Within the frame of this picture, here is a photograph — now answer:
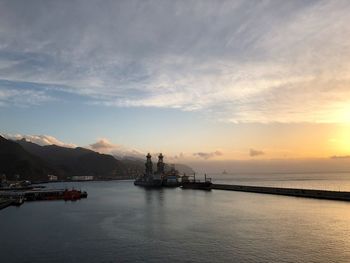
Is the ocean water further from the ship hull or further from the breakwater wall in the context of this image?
the ship hull

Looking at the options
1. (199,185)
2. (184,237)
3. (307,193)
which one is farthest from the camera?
(199,185)

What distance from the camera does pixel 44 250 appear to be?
43906mm

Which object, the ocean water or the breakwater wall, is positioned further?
the breakwater wall

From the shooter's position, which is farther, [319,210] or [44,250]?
[319,210]

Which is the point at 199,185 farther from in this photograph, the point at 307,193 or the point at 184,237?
the point at 184,237

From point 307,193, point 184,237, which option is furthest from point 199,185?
point 184,237

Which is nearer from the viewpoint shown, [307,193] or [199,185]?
[307,193]

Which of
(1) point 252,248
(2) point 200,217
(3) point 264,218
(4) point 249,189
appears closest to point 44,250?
(1) point 252,248

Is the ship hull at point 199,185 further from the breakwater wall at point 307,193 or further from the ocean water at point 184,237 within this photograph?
the ocean water at point 184,237

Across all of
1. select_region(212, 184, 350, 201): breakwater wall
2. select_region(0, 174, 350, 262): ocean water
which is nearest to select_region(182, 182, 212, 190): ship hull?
select_region(212, 184, 350, 201): breakwater wall

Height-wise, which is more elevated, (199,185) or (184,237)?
(199,185)

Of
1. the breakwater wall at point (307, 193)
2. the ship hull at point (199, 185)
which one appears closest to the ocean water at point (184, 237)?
the breakwater wall at point (307, 193)

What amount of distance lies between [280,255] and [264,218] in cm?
2674

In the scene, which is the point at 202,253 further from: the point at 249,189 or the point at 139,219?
the point at 249,189
